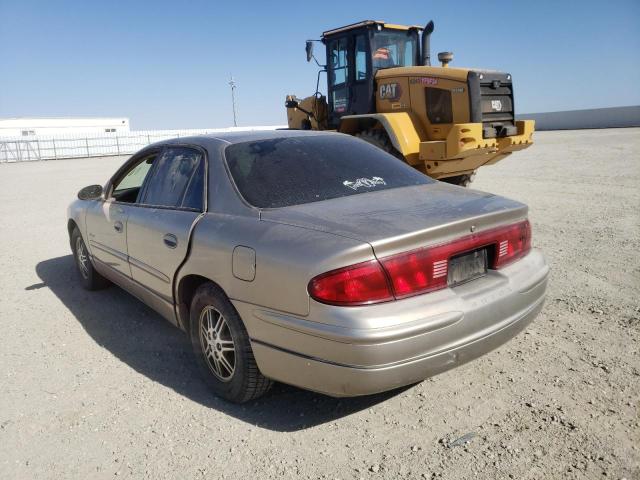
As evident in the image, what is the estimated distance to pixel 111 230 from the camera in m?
4.06

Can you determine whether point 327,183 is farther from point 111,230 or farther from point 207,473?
point 111,230

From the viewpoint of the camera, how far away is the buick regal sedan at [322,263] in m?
2.18

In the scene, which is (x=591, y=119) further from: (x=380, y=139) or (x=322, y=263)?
(x=322, y=263)

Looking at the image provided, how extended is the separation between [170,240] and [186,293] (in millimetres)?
346

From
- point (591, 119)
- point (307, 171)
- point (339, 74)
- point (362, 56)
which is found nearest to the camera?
point (307, 171)

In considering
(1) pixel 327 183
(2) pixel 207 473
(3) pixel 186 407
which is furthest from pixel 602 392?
(3) pixel 186 407

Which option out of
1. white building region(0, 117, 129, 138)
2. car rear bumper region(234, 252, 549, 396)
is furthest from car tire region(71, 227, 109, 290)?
white building region(0, 117, 129, 138)

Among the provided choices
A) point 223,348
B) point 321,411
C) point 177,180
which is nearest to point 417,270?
point 321,411

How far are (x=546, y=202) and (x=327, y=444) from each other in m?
7.17

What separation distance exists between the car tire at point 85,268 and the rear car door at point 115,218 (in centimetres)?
34

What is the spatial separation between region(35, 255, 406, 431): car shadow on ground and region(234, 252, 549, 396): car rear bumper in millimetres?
409

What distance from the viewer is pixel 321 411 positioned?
2760 mm

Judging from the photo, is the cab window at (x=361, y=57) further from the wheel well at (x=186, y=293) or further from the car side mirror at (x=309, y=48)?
the wheel well at (x=186, y=293)

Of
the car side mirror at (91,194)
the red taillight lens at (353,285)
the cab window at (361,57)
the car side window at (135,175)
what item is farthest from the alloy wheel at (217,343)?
the cab window at (361,57)
